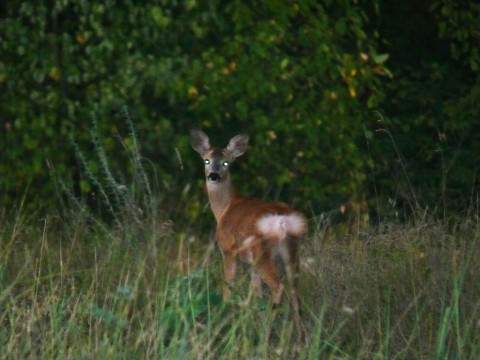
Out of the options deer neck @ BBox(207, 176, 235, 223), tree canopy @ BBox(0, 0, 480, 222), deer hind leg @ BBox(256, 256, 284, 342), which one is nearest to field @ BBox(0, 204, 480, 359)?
deer hind leg @ BBox(256, 256, 284, 342)

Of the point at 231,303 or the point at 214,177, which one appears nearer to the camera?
the point at 231,303

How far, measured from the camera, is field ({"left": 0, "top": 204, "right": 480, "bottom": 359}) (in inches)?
160

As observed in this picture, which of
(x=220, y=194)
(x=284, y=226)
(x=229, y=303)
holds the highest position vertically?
(x=229, y=303)

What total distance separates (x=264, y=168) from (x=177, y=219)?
0.74m

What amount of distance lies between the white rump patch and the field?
0.52ft

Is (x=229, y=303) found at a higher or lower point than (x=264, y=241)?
higher

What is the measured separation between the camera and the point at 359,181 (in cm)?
910

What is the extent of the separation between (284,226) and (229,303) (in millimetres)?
980

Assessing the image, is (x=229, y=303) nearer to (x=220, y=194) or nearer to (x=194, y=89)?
(x=220, y=194)

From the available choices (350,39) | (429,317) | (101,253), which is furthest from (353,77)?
(429,317)

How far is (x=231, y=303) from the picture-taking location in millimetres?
4656

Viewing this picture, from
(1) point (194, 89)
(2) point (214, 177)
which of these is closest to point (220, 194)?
(2) point (214, 177)

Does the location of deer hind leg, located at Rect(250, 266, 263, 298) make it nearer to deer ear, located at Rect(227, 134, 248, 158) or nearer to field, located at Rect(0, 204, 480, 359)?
field, located at Rect(0, 204, 480, 359)

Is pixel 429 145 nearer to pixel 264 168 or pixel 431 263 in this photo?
pixel 264 168
